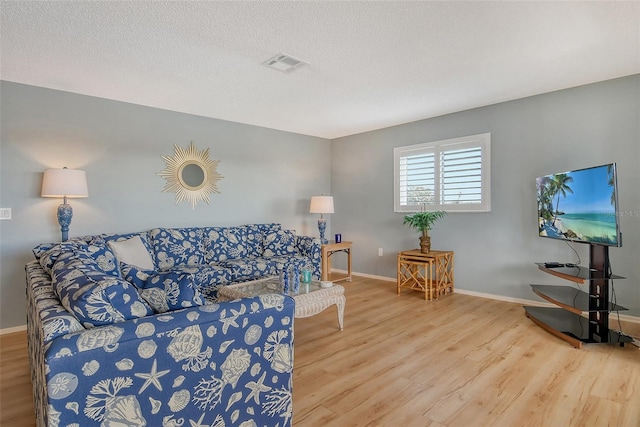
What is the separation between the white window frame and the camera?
13.5ft

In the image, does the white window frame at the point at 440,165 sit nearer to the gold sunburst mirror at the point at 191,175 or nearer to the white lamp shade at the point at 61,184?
the gold sunburst mirror at the point at 191,175

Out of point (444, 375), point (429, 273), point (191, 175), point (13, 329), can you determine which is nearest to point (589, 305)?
point (444, 375)

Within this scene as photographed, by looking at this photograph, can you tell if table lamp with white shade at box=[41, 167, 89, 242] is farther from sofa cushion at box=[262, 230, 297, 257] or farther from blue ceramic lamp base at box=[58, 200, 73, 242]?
sofa cushion at box=[262, 230, 297, 257]

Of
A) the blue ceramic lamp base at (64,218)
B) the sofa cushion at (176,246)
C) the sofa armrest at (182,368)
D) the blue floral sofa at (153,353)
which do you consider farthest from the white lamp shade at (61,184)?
the sofa armrest at (182,368)

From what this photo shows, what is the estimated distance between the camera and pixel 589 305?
273cm

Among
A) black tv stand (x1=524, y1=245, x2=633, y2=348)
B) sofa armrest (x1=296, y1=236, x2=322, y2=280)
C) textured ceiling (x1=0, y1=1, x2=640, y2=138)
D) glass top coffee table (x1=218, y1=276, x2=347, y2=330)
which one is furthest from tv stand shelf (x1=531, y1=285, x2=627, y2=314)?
sofa armrest (x1=296, y1=236, x2=322, y2=280)

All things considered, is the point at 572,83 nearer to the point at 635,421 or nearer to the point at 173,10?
the point at 635,421

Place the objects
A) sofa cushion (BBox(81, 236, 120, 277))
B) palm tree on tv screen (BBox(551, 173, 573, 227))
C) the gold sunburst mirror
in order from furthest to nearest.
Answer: the gold sunburst mirror, palm tree on tv screen (BBox(551, 173, 573, 227)), sofa cushion (BBox(81, 236, 120, 277))

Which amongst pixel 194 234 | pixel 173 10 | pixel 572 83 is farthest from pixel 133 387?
pixel 572 83

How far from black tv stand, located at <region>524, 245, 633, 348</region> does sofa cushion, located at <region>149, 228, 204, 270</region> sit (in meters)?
3.56

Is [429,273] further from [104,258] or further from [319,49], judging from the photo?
[104,258]

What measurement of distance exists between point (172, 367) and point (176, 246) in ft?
8.91

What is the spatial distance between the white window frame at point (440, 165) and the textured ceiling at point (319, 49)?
0.51m

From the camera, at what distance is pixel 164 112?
4.14m
